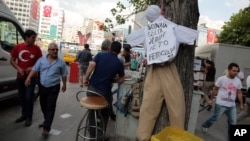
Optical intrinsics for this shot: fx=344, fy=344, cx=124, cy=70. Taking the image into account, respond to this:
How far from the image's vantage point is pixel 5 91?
751 cm

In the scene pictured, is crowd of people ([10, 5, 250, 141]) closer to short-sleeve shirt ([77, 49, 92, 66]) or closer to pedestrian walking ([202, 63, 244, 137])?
pedestrian walking ([202, 63, 244, 137])

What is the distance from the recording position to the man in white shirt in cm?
409

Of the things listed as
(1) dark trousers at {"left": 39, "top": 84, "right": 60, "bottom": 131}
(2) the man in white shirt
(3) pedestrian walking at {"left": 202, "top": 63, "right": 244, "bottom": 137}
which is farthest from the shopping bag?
(3) pedestrian walking at {"left": 202, "top": 63, "right": 244, "bottom": 137}

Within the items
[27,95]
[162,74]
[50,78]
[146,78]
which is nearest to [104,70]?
[50,78]

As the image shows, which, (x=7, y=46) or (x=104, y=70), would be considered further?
(x=7, y=46)

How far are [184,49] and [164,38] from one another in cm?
38

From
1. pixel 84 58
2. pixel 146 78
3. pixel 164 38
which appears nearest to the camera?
pixel 164 38

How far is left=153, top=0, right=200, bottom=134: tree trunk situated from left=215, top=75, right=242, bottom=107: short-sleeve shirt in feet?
10.6

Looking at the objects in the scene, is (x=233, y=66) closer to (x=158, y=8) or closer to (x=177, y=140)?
(x=158, y=8)

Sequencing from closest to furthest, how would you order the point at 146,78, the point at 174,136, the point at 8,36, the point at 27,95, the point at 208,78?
the point at 174,136, the point at 146,78, the point at 27,95, the point at 8,36, the point at 208,78

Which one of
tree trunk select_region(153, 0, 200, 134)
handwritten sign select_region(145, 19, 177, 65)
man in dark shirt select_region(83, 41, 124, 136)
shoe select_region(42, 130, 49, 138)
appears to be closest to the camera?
handwritten sign select_region(145, 19, 177, 65)

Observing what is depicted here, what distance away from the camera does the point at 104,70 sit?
18.1ft

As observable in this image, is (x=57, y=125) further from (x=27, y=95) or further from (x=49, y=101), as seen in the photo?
(x=49, y=101)

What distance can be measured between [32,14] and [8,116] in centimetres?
6308
